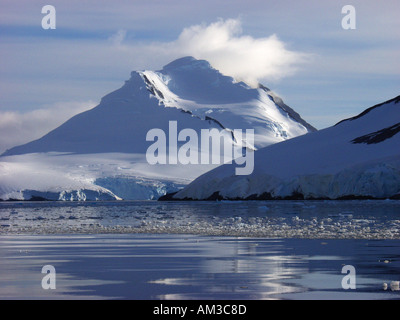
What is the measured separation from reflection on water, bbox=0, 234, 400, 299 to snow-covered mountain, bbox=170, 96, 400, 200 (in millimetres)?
61233

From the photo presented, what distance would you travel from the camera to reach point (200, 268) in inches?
586

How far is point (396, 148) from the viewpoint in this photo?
9612cm

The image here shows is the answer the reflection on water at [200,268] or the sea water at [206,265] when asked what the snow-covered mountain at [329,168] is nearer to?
the sea water at [206,265]

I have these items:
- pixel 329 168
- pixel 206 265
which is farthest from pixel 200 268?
pixel 329 168

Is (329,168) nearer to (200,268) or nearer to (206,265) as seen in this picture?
(206,265)

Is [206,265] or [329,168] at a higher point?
[329,168]

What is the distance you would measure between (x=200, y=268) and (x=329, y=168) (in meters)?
79.1

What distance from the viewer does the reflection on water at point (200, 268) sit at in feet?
38.1

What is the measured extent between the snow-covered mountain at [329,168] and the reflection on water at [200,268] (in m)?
61.2

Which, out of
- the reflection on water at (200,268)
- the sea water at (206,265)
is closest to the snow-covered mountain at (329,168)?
the sea water at (206,265)

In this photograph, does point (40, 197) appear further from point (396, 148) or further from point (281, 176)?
point (396, 148)

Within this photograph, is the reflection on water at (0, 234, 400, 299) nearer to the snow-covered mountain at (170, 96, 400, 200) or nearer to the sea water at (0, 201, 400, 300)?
the sea water at (0, 201, 400, 300)

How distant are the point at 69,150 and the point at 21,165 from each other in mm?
31856

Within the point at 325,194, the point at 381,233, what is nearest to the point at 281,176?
the point at 325,194
